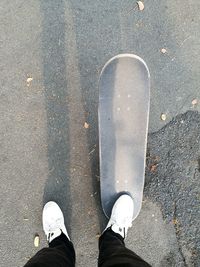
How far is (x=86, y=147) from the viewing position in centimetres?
269

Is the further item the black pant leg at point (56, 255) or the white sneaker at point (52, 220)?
the white sneaker at point (52, 220)

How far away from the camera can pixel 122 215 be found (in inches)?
102

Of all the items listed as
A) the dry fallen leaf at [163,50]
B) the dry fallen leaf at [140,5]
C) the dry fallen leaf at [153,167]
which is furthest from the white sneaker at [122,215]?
the dry fallen leaf at [140,5]

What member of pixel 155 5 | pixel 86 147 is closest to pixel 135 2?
pixel 155 5

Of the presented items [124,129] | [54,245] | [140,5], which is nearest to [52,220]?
[54,245]

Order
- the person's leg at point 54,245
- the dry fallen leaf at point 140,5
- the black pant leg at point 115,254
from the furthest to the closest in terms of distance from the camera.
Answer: the dry fallen leaf at point 140,5 < the person's leg at point 54,245 < the black pant leg at point 115,254

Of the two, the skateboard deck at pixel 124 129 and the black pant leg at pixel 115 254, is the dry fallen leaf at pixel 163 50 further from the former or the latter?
the black pant leg at pixel 115 254

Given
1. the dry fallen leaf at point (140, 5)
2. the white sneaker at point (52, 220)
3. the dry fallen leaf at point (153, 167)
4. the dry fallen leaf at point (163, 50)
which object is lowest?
the white sneaker at point (52, 220)

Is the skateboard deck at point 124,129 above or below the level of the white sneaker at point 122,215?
above

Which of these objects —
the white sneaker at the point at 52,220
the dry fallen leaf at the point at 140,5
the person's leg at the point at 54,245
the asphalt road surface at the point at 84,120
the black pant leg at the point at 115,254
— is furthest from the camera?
the dry fallen leaf at the point at 140,5

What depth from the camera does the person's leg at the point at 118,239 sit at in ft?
6.41

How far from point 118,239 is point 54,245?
0.40 m

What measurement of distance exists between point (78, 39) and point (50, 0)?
338 millimetres

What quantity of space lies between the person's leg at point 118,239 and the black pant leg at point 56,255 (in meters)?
0.19
